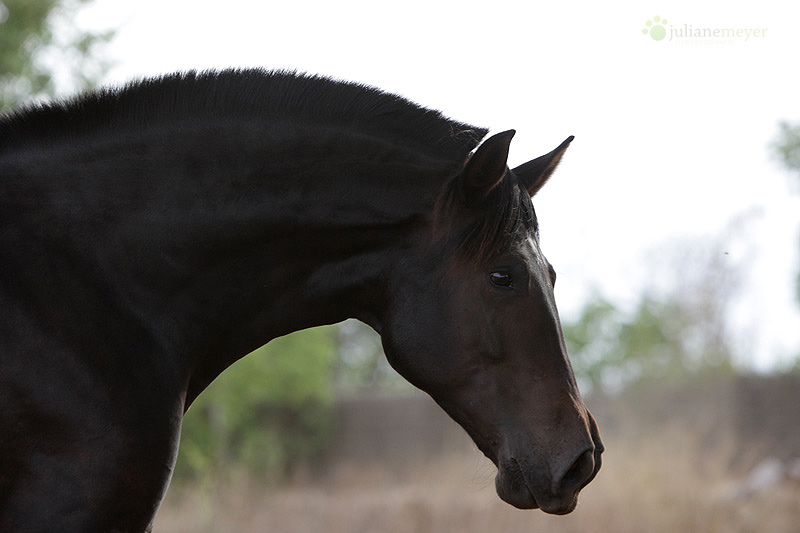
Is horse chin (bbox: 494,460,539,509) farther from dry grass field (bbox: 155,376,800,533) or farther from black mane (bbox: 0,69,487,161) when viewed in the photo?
dry grass field (bbox: 155,376,800,533)

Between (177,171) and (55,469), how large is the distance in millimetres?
898

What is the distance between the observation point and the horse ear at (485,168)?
229 cm

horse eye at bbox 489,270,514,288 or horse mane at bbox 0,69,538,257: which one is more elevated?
horse mane at bbox 0,69,538,257

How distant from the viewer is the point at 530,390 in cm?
231

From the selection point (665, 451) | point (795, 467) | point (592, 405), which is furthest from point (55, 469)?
point (592, 405)

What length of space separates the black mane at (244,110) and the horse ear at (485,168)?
0.51 ft

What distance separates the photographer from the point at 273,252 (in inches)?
92.0

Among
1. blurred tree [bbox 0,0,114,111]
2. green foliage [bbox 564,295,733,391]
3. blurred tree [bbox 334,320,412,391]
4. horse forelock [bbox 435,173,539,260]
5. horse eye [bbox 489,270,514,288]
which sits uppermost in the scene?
horse forelock [bbox 435,173,539,260]

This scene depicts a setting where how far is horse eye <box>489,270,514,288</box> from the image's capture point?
236 centimetres

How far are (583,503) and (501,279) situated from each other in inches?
309

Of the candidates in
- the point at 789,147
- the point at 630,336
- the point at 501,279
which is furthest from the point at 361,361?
the point at 501,279

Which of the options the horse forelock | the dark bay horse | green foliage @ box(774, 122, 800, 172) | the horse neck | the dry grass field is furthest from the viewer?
green foliage @ box(774, 122, 800, 172)

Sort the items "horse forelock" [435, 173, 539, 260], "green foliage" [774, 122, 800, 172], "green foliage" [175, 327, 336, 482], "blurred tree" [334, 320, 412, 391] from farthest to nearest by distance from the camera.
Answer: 1. "blurred tree" [334, 320, 412, 391]
2. "green foliage" [774, 122, 800, 172]
3. "green foliage" [175, 327, 336, 482]
4. "horse forelock" [435, 173, 539, 260]

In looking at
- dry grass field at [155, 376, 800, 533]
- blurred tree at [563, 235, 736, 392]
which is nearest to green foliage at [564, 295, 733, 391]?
blurred tree at [563, 235, 736, 392]
